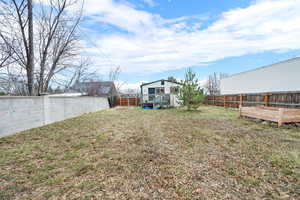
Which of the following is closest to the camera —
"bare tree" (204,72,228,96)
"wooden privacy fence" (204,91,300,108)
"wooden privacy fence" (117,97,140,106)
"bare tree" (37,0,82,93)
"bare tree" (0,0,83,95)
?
"wooden privacy fence" (204,91,300,108)

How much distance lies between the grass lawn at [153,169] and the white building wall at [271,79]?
23.0 ft

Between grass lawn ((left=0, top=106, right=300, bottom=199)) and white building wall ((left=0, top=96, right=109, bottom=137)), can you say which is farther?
white building wall ((left=0, top=96, right=109, bottom=137))

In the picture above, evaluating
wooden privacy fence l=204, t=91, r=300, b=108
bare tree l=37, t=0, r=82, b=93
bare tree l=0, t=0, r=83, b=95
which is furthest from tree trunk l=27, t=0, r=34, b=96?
wooden privacy fence l=204, t=91, r=300, b=108

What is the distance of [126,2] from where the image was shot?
8.09 metres

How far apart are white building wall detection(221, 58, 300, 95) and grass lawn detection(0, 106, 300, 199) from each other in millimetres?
7015

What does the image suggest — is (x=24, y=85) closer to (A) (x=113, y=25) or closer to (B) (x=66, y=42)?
(B) (x=66, y=42)

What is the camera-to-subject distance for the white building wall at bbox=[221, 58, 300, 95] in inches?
322

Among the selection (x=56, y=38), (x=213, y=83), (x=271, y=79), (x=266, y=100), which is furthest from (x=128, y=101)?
(x=213, y=83)

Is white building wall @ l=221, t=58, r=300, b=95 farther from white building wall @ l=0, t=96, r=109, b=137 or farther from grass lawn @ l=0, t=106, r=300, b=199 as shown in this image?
white building wall @ l=0, t=96, r=109, b=137

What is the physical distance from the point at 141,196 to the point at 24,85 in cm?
871

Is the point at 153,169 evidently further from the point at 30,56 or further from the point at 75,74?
the point at 75,74

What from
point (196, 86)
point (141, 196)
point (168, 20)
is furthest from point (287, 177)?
point (168, 20)

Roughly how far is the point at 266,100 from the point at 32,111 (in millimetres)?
11233

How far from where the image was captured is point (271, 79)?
984 cm
